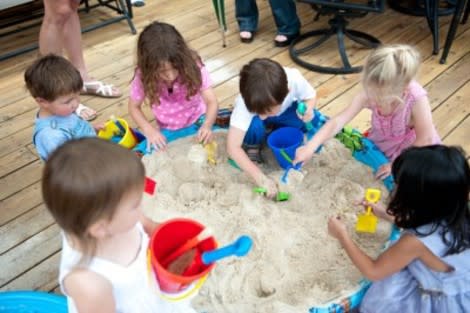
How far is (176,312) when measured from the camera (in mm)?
1024

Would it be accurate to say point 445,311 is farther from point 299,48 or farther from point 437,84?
point 299,48

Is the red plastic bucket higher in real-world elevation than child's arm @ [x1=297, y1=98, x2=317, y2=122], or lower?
higher

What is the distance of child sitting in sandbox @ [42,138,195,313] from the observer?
715mm

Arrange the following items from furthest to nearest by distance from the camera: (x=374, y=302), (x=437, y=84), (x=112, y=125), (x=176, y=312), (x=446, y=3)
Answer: (x=446, y=3) → (x=437, y=84) → (x=112, y=125) → (x=374, y=302) → (x=176, y=312)

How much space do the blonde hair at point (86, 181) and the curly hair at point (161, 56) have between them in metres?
0.80

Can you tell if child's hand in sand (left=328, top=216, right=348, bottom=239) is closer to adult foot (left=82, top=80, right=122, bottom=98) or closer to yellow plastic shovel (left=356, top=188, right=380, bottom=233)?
yellow plastic shovel (left=356, top=188, right=380, bottom=233)

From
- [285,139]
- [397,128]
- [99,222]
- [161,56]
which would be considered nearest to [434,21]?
[397,128]

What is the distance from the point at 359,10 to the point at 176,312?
1672 millimetres

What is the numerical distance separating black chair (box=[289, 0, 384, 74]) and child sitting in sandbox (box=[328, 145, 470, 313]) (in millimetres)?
1312

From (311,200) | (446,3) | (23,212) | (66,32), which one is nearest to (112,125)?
(23,212)

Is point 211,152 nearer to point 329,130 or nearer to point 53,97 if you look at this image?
point 329,130

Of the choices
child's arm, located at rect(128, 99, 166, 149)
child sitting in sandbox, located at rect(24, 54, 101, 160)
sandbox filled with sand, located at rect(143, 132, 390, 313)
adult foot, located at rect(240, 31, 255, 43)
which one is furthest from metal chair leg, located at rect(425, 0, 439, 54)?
child sitting in sandbox, located at rect(24, 54, 101, 160)

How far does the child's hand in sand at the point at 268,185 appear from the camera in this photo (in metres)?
1.52

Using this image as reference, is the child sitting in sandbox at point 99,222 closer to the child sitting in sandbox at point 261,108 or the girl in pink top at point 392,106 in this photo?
the child sitting in sandbox at point 261,108
